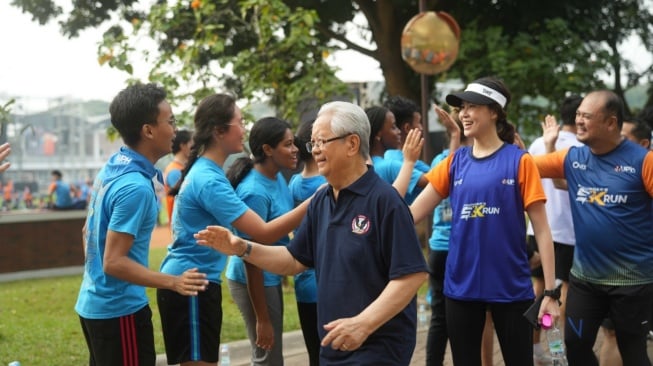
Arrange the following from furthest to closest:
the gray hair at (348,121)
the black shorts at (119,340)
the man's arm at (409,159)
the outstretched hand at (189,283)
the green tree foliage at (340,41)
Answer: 1. the green tree foliage at (340,41)
2. the man's arm at (409,159)
3. the black shorts at (119,340)
4. the outstretched hand at (189,283)
5. the gray hair at (348,121)

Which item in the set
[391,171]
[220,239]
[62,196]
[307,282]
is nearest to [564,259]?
[391,171]

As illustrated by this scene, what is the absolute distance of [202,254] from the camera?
4512mm

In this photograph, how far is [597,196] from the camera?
5.31 m

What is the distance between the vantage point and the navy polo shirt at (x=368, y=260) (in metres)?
3.40

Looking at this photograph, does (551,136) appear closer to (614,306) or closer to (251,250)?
(614,306)

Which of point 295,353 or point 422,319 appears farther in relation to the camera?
point 422,319

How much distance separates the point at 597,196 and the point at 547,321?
3.83 feet

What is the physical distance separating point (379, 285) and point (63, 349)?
5.06 metres

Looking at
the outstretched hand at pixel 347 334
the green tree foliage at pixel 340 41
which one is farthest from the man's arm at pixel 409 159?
the green tree foliage at pixel 340 41

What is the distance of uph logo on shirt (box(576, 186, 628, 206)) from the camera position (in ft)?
17.2

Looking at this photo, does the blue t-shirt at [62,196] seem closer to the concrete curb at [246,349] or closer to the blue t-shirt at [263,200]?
the concrete curb at [246,349]

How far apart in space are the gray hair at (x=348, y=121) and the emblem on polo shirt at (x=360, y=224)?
0.29 metres

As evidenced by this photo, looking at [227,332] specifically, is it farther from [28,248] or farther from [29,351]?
[28,248]

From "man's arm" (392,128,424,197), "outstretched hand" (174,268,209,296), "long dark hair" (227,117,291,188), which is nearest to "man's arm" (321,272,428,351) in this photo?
"outstretched hand" (174,268,209,296)
